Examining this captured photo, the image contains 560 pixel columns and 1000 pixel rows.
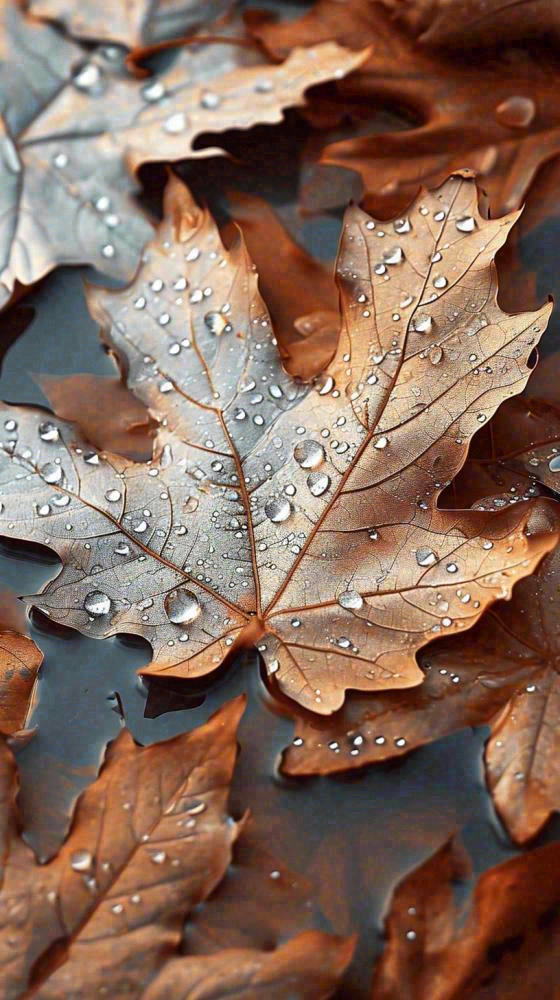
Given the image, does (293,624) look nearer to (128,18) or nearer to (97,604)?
(97,604)

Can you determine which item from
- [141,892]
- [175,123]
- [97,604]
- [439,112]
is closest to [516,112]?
[439,112]

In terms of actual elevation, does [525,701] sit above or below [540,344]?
below

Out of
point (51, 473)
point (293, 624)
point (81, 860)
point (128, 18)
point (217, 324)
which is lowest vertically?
point (81, 860)

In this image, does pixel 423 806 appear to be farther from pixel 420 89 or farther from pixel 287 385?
pixel 420 89

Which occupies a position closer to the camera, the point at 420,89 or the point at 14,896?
the point at 14,896

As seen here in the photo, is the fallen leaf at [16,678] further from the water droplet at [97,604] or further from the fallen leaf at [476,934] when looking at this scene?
the fallen leaf at [476,934]

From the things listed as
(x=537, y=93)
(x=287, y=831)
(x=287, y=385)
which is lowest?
(x=287, y=831)

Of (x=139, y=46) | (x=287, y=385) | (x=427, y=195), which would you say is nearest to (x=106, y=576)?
(x=287, y=385)

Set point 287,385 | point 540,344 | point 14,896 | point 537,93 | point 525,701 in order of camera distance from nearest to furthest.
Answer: point 14,896, point 525,701, point 287,385, point 540,344, point 537,93
